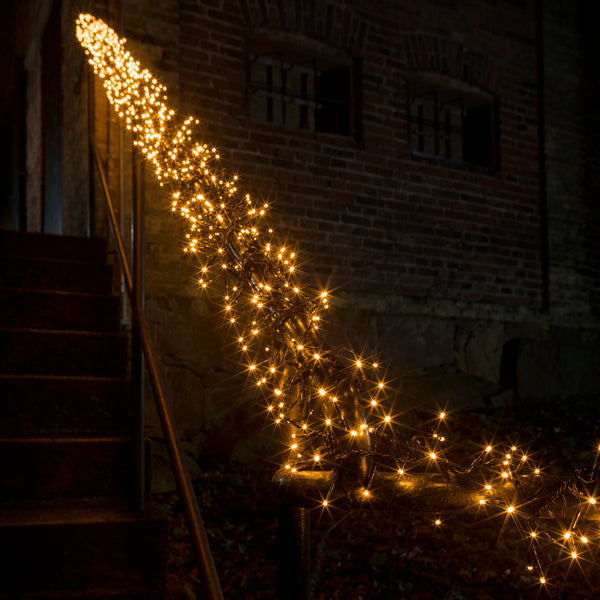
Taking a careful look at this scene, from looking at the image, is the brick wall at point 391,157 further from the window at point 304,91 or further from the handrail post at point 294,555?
the handrail post at point 294,555

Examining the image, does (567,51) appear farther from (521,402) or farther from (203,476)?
(203,476)

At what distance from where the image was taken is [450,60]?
6.11 meters

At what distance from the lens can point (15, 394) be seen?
2.86 m

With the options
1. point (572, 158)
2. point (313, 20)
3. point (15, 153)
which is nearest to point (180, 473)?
point (313, 20)

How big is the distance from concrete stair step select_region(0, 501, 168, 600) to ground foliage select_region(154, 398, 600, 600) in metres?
0.38

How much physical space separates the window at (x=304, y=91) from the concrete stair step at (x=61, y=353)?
8.74 feet

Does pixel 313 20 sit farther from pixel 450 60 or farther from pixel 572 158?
pixel 572 158

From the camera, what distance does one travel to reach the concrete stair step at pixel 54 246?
4.29 meters

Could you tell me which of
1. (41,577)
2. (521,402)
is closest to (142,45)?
(41,577)

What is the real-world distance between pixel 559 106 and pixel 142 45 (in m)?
4.48

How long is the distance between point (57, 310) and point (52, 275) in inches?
14.4

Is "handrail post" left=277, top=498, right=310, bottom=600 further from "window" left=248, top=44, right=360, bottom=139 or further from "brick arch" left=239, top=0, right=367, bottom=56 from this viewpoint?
"brick arch" left=239, top=0, right=367, bottom=56

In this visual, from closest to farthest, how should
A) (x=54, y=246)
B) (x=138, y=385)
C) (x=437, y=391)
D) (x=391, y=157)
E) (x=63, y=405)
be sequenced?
(x=138, y=385)
(x=63, y=405)
(x=54, y=246)
(x=437, y=391)
(x=391, y=157)

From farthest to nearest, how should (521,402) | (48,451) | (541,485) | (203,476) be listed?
(521,402)
(203,476)
(48,451)
(541,485)
